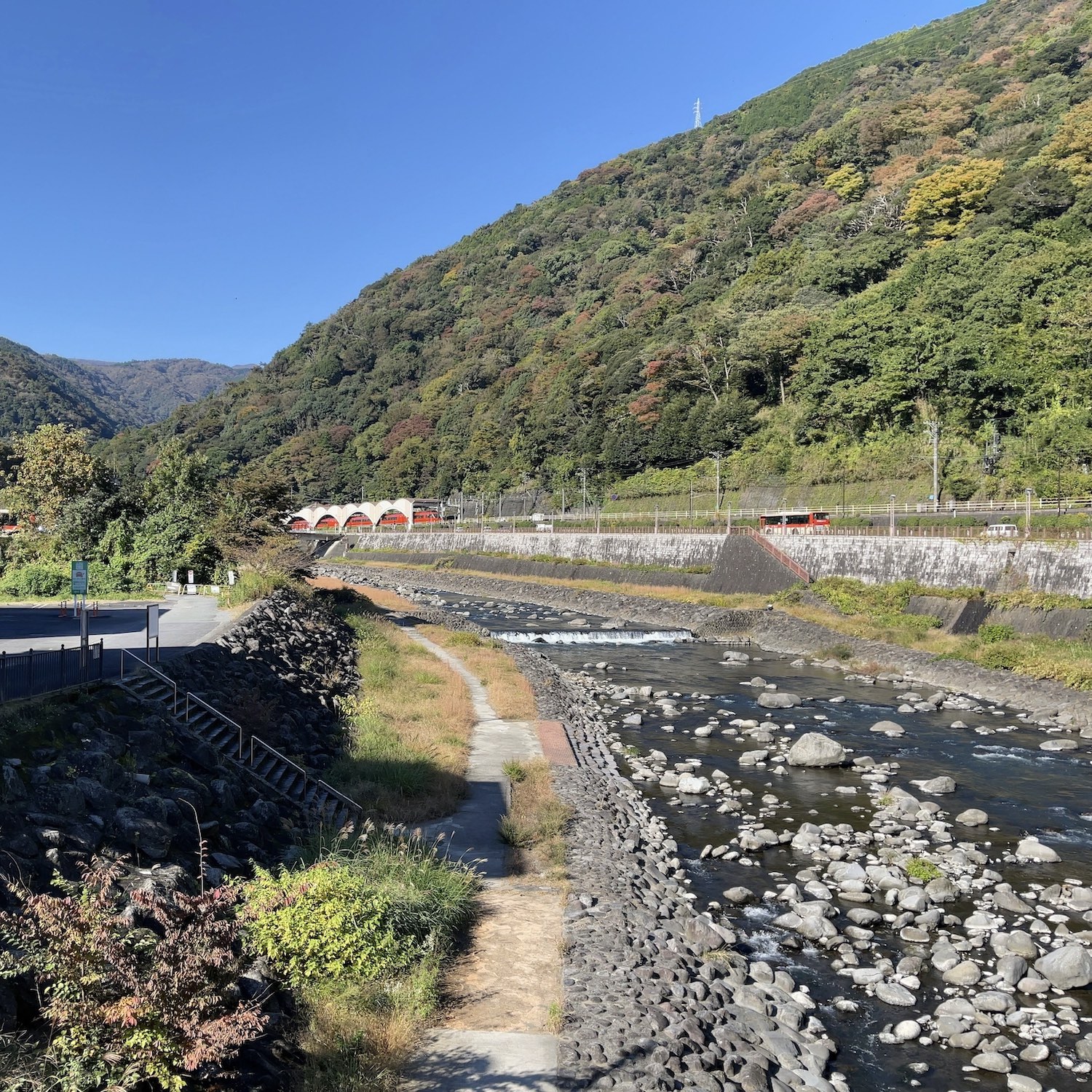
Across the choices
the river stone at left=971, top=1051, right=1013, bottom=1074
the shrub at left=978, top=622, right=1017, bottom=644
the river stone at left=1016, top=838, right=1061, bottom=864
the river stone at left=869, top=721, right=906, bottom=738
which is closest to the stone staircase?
the river stone at left=971, top=1051, right=1013, bottom=1074

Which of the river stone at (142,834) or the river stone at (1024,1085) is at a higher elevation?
the river stone at (142,834)

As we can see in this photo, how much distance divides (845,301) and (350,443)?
341 feet

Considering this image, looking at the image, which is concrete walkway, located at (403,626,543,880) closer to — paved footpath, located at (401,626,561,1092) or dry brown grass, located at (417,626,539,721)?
paved footpath, located at (401,626,561,1092)

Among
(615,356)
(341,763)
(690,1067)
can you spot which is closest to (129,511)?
(341,763)

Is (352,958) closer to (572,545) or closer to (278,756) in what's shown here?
A: (278,756)

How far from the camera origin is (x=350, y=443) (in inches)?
6122

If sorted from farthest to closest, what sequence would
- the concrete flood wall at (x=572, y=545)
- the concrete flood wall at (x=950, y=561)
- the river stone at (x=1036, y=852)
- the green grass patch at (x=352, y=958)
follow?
the concrete flood wall at (x=572, y=545), the concrete flood wall at (x=950, y=561), the river stone at (x=1036, y=852), the green grass patch at (x=352, y=958)

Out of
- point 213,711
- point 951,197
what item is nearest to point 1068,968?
point 213,711

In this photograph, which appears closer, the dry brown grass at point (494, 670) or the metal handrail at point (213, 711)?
the metal handrail at point (213, 711)

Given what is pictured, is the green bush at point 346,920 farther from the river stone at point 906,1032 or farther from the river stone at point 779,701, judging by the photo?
the river stone at point 779,701

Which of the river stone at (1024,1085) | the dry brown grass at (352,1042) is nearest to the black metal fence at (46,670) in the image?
the dry brown grass at (352,1042)

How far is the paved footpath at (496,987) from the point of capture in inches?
306

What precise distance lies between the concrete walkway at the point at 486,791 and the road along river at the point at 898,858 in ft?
9.65

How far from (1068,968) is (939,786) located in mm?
7791
